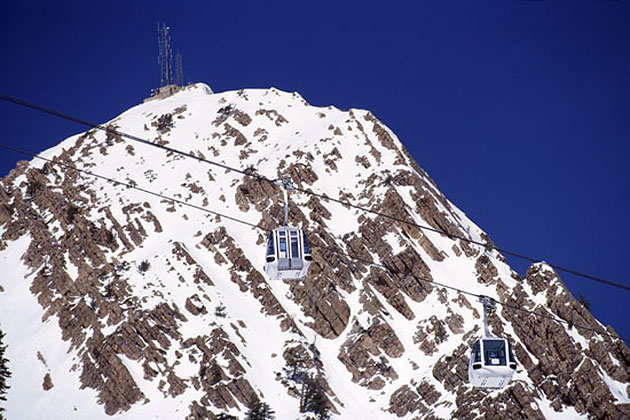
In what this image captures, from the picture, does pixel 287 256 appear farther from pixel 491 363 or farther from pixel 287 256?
pixel 491 363

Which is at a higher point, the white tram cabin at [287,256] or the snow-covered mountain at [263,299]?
the snow-covered mountain at [263,299]

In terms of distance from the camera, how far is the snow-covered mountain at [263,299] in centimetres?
12231

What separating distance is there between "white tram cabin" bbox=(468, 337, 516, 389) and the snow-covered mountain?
61.7 m

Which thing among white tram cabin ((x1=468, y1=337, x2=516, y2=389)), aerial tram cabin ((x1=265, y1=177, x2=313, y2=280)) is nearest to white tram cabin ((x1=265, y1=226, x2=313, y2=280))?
aerial tram cabin ((x1=265, y1=177, x2=313, y2=280))

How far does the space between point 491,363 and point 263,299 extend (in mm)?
83424

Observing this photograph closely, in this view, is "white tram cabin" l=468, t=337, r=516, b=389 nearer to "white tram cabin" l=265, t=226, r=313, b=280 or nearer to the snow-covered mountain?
"white tram cabin" l=265, t=226, r=313, b=280

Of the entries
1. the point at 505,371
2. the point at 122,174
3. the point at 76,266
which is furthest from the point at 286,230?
the point at 122,174

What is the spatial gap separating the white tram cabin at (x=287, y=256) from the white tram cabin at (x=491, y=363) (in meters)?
11.9

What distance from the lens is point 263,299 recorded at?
13838 centimetres

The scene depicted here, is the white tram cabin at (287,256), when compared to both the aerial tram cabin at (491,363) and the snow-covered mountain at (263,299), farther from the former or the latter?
the snow-covered mountain at (263,299)

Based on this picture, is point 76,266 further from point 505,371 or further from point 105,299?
point 505,371

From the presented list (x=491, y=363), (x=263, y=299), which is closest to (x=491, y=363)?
(x=491, y=363)

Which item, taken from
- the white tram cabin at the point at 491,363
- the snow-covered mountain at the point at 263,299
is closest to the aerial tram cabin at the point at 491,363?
the white tram cabin at the point at 491,363

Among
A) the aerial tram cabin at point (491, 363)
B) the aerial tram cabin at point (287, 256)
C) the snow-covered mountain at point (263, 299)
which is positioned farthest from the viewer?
the snow-covered mountain at point (263, 299)
